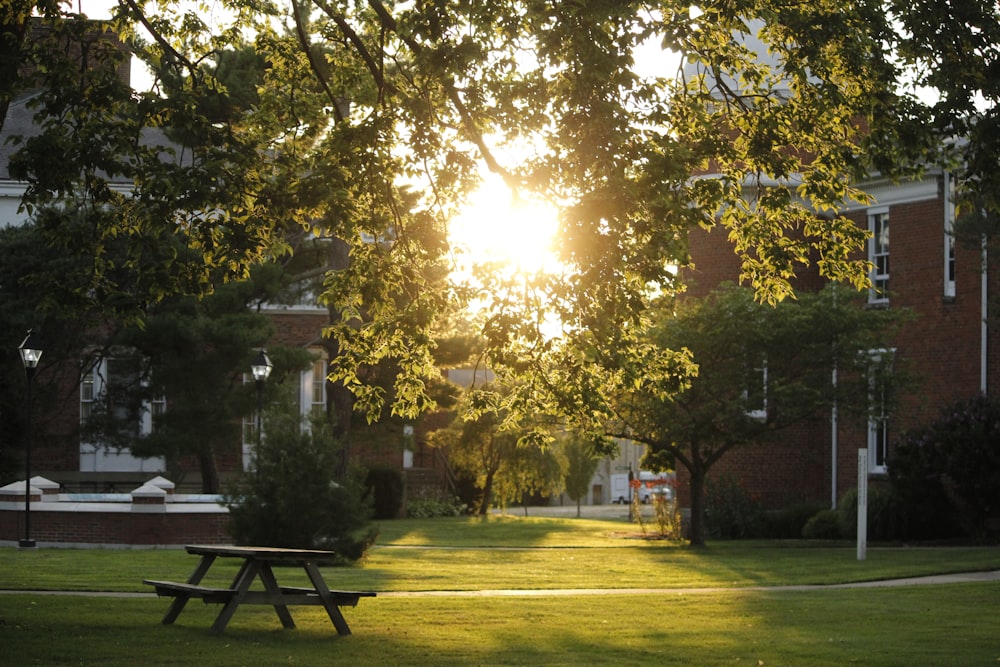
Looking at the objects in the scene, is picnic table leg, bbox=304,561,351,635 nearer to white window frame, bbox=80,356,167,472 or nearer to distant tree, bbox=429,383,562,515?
white window frame, bbox=80,356,167,472

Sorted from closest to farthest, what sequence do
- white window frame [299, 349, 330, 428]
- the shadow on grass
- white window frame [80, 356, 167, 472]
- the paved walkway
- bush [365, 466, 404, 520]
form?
the shadow on grass, the paved walkway, white window frame [80, 356, 167, 472], white window frame [299, 349, 330, 428], bush [365, 466, 404, 520]

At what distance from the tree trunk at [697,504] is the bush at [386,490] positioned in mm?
15526

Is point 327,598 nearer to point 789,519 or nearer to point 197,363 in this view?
point 197,363

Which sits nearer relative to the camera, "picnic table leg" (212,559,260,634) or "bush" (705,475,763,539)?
"picnic table leg" (212,559,260,634)

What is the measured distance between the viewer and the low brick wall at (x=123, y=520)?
25578mm

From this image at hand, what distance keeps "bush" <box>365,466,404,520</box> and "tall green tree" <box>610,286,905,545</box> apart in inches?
647

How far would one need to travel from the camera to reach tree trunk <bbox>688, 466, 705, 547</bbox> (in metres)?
29.8

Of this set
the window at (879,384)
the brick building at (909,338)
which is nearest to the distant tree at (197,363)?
the brick building at (909,338)

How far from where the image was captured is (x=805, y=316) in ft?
92.2

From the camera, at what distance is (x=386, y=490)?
1738 inches

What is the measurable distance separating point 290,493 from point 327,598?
7.84m

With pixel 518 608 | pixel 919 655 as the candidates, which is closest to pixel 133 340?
pixel 518 608

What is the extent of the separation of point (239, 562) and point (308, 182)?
10.5 meters

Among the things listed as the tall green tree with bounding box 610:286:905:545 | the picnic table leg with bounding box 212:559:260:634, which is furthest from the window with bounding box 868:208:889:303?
the picnic table leg with bounding box 212:559:260:634
